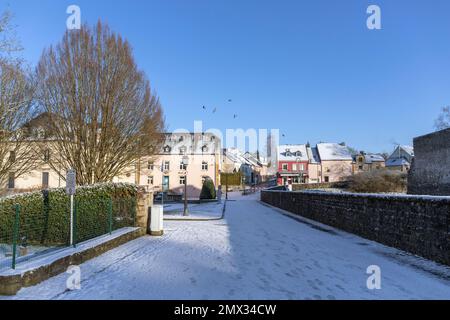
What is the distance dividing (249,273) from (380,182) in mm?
39170

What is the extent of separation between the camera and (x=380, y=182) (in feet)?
139

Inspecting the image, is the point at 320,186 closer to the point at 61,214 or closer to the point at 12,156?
the point at 12,156

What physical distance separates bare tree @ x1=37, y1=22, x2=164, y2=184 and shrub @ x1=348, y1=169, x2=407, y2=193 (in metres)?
30.4

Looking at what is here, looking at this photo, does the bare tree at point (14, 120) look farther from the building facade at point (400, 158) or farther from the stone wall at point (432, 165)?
the building facade at point (400, 158)

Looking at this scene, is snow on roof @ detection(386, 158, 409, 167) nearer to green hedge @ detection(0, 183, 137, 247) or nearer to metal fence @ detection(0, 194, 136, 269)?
green hedge @ detection(0, 183, 137, 247)

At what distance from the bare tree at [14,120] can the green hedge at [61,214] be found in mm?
7194

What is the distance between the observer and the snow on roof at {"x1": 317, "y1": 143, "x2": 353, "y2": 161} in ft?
244

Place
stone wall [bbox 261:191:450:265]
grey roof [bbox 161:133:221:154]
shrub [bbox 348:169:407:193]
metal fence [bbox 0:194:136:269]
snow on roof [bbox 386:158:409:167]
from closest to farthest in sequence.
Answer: stone wall [bbox 261:191:450:265] → metal fence [bbox 0:194:136:269] → shrub [bbox 348:169:407:193] → grey roof [bbox 161:133:221:154] → snow on roof [bbox 386:158:409:167]

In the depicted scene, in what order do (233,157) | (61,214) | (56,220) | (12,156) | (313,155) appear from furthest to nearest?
(233,157), (313,155), (12,156), (61,214), (56,220)

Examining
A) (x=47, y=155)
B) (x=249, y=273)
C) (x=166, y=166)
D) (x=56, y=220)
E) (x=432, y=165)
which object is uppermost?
(x=166, y=166)

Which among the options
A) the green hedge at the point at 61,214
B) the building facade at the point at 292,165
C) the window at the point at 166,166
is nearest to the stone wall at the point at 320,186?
the building facade at the point at 292,165

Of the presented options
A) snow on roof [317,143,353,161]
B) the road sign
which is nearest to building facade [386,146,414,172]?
snow on roof [317,143,353,161]

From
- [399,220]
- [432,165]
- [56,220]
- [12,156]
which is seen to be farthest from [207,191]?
[399,220]
